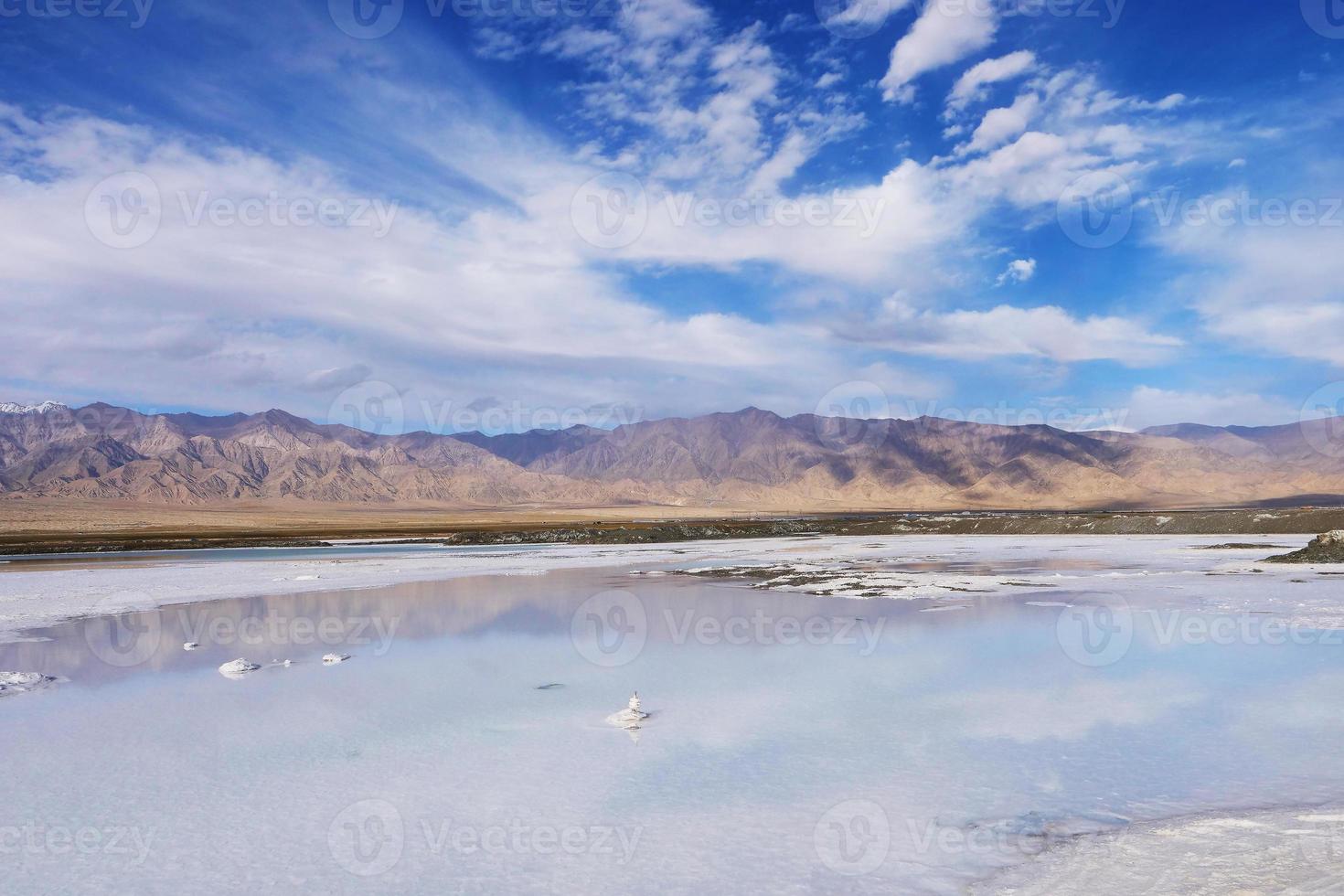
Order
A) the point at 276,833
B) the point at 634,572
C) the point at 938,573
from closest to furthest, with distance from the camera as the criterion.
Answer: the point at 276,833, the point at 938,573, the point at 634,572

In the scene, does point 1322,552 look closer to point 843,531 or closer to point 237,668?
point 237,668

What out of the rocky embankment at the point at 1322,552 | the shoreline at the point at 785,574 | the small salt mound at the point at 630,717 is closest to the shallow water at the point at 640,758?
the small salt mound at the point at 630,717

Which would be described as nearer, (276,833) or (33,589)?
(276,833)

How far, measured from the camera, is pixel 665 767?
790 centimetres

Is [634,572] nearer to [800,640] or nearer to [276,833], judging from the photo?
[800,640]

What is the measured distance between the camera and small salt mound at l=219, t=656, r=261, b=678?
41.4ft

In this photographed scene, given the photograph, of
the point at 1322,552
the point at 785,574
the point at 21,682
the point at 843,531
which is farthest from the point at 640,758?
the point at 843,531

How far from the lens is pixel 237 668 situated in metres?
12.9

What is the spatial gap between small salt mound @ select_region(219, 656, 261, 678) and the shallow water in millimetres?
321

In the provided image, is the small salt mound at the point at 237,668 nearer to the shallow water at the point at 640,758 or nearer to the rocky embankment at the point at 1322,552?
the shallow water at the point at 640,758

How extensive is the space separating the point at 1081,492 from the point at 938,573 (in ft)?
602

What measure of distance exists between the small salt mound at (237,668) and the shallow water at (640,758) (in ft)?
1.05

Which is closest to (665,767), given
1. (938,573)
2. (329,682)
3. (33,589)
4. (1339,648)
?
(329,682)

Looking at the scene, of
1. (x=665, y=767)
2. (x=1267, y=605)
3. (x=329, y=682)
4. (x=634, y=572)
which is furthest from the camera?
(x=634, y=572)
